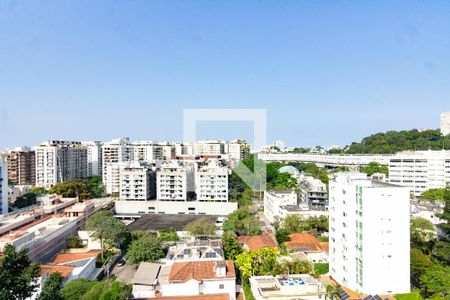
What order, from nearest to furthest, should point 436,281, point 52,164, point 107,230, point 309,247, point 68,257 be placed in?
point 436,281 → point 68,257 → point 309,247 → point 107,230 → point 52,164

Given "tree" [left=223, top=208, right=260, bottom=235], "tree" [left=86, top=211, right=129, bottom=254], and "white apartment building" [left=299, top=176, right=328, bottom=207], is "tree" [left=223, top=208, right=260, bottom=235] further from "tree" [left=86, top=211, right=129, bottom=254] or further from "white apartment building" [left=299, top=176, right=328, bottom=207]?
A: "white apartment building" [left=299, top=176, right=328, bottom=207]

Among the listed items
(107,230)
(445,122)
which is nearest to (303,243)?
(107,230)

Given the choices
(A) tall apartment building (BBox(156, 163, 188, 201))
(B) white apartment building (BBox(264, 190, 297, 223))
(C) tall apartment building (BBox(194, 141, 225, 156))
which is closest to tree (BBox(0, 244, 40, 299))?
(B) white apartment building (BBox(264, 190, 297, 223))

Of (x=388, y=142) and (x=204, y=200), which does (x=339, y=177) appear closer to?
(x=204, y=200)

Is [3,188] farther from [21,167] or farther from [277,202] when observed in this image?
[277,202]

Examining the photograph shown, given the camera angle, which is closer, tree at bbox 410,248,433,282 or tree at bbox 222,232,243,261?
tree at bbox 410,248,433,282

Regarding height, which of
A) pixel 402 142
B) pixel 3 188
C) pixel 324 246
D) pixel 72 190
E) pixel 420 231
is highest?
pixel 402 142

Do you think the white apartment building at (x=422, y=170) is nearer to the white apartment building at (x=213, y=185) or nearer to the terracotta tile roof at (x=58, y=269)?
the white apartment building at (x=213, y=185)
